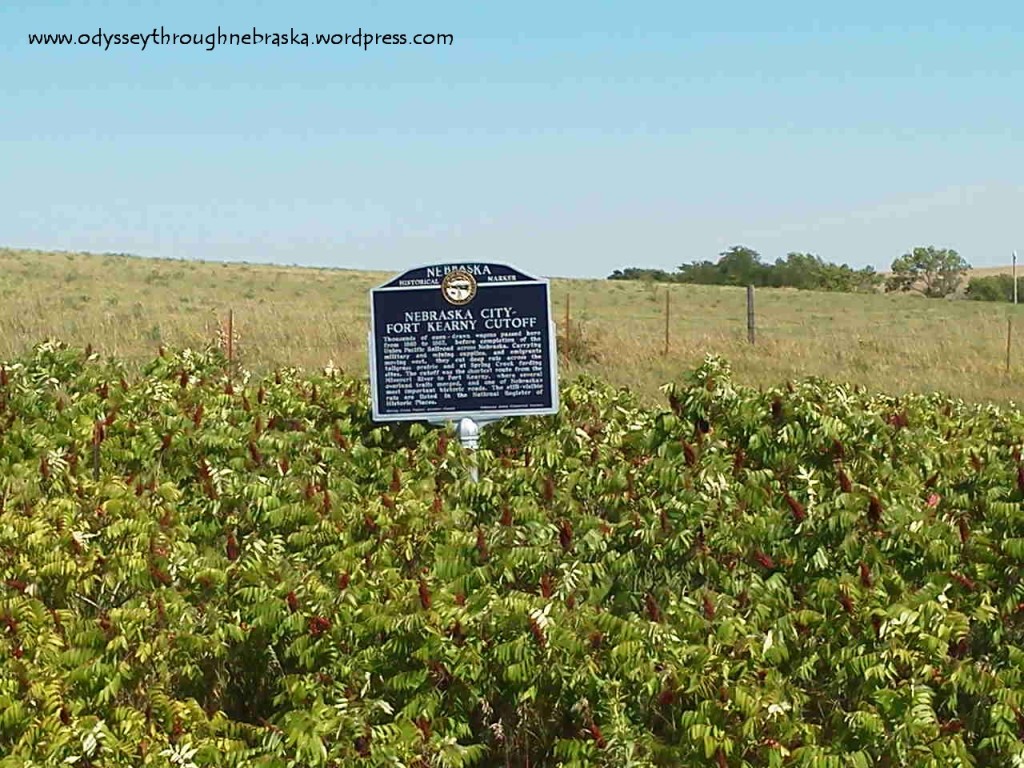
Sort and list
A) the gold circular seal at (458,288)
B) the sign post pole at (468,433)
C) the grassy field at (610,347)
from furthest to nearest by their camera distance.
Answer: the grassy field at (610,347)
the gold circular seal at (458,288)
the sign post pole at (468,433)

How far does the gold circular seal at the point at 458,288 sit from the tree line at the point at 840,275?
54.1m

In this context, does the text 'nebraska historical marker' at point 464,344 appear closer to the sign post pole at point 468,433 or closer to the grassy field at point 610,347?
the sign post pole at point 468,433

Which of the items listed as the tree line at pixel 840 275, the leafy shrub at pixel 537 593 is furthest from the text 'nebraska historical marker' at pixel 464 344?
the tree line at pixel 840 275

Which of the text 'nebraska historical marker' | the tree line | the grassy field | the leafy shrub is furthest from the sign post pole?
the tree line

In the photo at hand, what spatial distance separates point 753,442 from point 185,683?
297 cm

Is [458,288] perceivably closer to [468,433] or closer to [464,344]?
[464,344]

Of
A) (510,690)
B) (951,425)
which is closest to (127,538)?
(510,690)

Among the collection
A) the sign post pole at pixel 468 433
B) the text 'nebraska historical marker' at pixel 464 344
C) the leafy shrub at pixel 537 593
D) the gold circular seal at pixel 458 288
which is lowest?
the leafy shrub at pixel 537 593

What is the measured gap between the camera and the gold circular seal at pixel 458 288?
25.0 ft

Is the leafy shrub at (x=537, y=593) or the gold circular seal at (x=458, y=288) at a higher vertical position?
the gold circular seal at (x=458, y=288)

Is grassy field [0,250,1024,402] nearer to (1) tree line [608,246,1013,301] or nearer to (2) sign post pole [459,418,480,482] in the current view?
(2) sign post pole [459,418,480,482]

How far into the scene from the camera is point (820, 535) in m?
4.98

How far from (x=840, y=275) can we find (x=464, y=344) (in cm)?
6730

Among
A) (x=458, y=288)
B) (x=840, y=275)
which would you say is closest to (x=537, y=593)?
(x=458, y=288)
